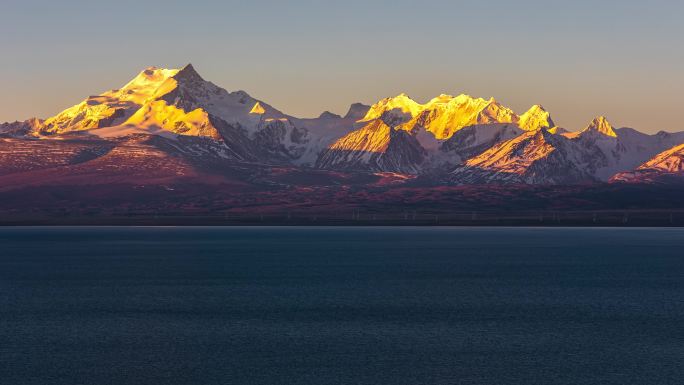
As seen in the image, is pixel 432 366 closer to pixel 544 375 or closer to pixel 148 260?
pixel 544 375

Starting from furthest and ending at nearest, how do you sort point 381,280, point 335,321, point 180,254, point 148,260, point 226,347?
point 180,254
point 148,260
point 381,280
point 335,321
point 226,347

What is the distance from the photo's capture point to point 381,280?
131125 mm

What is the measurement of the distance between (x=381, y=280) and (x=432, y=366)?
214ft

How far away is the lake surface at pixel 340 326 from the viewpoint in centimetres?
6419

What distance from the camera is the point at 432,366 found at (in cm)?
6575

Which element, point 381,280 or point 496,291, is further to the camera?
point 381,280

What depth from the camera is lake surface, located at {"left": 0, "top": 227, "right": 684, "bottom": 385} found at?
64188 millimetres

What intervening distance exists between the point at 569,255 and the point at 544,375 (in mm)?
136733

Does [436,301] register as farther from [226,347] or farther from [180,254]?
[180,254]

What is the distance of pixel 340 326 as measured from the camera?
276 ft

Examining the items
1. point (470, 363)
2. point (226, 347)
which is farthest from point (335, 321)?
point (470, 363)

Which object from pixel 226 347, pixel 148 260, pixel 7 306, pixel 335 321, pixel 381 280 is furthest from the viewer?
pixel 148 260

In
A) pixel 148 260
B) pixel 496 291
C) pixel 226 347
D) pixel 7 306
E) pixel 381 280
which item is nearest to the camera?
pixel 226 347

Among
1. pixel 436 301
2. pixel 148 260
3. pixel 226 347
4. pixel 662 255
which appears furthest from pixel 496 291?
pixel 662 255
